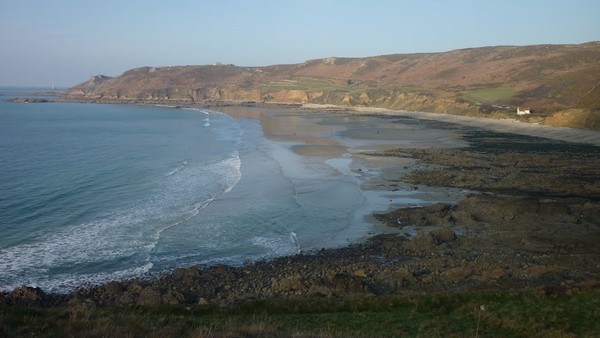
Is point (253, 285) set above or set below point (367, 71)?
below

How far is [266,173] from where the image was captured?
35.4m

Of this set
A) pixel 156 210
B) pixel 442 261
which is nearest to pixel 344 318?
pixel 442 261

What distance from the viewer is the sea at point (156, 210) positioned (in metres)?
17.9

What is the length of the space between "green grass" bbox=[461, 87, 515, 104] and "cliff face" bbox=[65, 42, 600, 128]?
0.17 meters

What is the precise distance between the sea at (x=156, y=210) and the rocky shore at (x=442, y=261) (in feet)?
4.99

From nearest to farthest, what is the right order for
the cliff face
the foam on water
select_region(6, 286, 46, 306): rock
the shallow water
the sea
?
select_region(6, 286, 46, 306): rock, the foam on water, the sea, the shallow water, the cliff face

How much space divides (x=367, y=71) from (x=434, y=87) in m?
49.2

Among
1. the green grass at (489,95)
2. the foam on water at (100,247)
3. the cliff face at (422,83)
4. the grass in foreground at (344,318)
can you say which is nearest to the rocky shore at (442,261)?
the grass in foreground at (344,318)

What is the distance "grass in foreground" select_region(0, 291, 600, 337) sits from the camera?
8.33m

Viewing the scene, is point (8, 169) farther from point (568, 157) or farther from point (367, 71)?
point (367, 71)

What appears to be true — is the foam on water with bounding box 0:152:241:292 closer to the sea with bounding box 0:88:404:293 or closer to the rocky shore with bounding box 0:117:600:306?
the sea with bounding box 0:88:404:293

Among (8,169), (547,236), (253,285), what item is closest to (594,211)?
(547,236)

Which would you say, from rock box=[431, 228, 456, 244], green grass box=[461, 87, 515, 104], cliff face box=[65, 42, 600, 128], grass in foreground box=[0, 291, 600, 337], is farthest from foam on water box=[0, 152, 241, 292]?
green grass box=[461, 87, 515, 104]

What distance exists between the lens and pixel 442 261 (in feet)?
54.3
